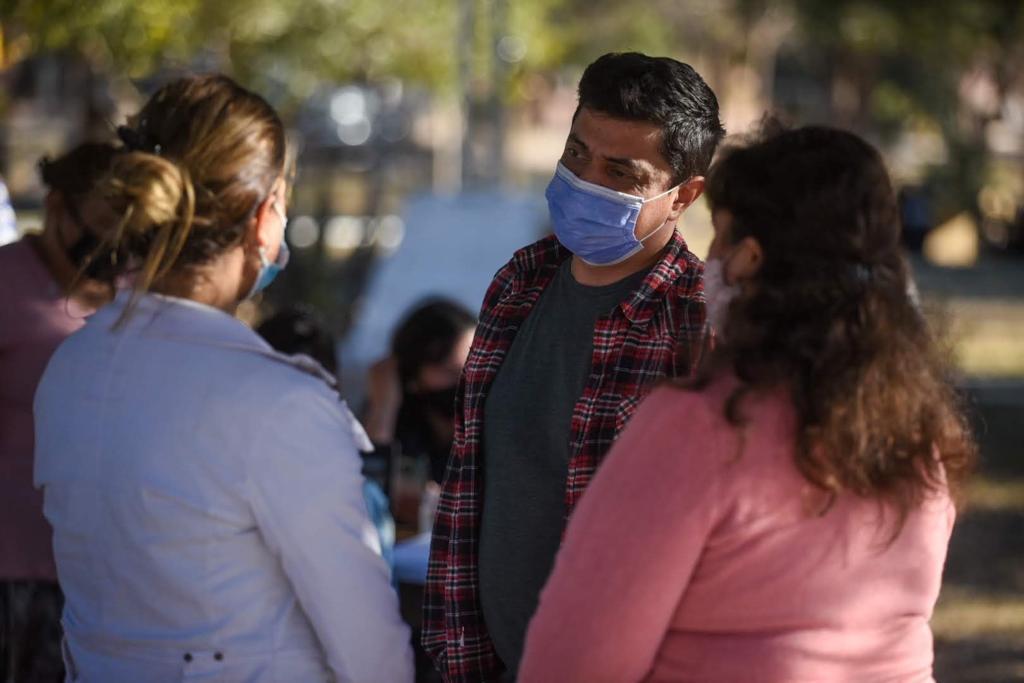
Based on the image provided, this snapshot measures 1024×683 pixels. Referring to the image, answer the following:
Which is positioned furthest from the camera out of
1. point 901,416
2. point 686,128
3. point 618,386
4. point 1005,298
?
point 1005,298

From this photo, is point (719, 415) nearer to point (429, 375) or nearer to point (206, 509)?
point (206, 509)

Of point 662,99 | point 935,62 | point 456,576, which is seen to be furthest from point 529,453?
point 935,62

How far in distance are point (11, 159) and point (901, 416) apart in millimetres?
26520

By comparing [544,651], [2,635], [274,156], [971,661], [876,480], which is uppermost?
[274,156]

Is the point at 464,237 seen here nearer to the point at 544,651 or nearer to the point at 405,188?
the point at 544,651

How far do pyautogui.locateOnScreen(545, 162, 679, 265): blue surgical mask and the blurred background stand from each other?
13.1 inches

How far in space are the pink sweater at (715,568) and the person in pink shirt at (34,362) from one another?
162cm

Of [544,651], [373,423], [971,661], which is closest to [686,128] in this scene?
[544,651]

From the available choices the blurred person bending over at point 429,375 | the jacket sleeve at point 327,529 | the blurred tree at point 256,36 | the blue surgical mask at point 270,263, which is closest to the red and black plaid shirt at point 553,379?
the jacket sleeve at point 327,529

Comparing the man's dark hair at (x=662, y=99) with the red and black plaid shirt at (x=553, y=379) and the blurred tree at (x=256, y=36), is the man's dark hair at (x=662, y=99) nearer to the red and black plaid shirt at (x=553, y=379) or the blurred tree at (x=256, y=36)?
the red and black plaid shirt at (x=553, y=379)

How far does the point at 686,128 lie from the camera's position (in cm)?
256

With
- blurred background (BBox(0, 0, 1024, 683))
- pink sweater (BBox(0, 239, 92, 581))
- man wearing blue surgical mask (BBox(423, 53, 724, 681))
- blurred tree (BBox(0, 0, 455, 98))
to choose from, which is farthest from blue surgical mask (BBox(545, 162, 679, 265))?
blurred tree (BBox(0, 0, 455, 98))

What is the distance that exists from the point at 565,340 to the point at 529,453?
0.69 ft

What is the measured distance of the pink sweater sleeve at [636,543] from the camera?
1840 mm
